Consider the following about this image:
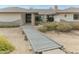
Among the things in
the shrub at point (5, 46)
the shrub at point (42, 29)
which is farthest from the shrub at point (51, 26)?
the shrub at point (5, 46)

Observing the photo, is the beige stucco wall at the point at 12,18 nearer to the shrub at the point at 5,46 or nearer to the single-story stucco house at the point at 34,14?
the single-story stucco house at the point at 34,14

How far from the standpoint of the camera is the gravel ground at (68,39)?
2.17m

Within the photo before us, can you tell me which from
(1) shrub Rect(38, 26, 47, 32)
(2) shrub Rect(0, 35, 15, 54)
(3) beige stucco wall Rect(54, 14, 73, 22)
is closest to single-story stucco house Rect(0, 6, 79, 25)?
(3) beige stucco wall Rect(54, 14, 73, 22)

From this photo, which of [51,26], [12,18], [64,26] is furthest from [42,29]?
[12,18]

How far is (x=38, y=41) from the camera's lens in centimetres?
216

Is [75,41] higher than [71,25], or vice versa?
[71,25]

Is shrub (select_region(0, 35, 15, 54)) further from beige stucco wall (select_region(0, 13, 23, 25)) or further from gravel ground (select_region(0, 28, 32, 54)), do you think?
beige stucco wall (select_region(0, 13, 23, 25))

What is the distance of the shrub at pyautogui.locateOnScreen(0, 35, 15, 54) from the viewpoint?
6.50 feet

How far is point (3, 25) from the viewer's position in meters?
2.20

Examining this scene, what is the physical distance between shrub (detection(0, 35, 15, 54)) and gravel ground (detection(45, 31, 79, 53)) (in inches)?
19.3

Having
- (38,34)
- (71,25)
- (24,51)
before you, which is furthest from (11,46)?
(71,25)

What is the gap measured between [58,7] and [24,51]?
692 millimetres
